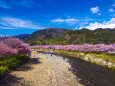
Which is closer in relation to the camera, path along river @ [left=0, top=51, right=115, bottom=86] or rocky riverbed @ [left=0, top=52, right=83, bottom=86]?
rocky riverbed @ [left=0, top=52, right=83, bottom=86]

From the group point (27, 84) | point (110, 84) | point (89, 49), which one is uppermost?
point (89, 49)

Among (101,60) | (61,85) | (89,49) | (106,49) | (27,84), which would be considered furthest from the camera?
(89,49)

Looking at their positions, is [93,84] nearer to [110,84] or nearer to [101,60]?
[110,84]

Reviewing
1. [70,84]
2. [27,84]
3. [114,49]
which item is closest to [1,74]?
[27,84]

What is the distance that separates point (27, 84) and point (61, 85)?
3639mm

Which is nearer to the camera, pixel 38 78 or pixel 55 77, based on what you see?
pixel 38 78

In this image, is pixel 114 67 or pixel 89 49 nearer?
pixel 114 67

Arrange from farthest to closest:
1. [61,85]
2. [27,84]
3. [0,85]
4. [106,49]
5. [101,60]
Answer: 1. [106,49]
2. [101,60]
3. [61,85]
4. [27,84]
5. [0,85]

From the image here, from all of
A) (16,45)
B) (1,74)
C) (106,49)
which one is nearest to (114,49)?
(106,49)

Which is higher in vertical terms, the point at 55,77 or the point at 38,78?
the point at 38,78

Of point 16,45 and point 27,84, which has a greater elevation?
point 16,45

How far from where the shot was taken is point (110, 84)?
39.7 feet

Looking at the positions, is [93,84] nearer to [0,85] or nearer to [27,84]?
[27,84]

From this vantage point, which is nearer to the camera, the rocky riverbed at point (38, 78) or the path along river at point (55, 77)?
the rocky riverbed at point (38, 78)
